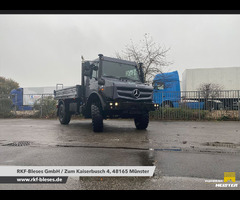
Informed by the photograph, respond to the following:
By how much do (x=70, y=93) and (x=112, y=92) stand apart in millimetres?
3321

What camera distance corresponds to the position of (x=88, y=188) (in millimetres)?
2447

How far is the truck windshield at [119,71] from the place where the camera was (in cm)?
746

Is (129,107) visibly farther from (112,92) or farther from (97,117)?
(97,117)

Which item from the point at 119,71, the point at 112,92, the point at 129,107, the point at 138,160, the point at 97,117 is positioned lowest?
the point at 138,160

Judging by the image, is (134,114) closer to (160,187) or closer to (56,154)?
(56,154)

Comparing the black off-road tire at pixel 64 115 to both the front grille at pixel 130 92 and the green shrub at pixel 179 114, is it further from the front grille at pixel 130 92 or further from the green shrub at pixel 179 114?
the green shrub at pixel 179 114

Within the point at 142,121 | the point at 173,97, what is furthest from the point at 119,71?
the point at 173,97

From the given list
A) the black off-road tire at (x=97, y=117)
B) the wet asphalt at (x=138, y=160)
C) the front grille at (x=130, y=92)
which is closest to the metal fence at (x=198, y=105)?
the front grille at (x=130, y=92)

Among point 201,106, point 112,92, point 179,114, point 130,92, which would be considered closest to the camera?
point 112,92

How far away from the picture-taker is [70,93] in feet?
30.3

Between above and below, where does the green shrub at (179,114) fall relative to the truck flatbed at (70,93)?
below

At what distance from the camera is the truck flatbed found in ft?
27.9

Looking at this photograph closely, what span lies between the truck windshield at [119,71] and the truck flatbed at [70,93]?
66.7 inches
